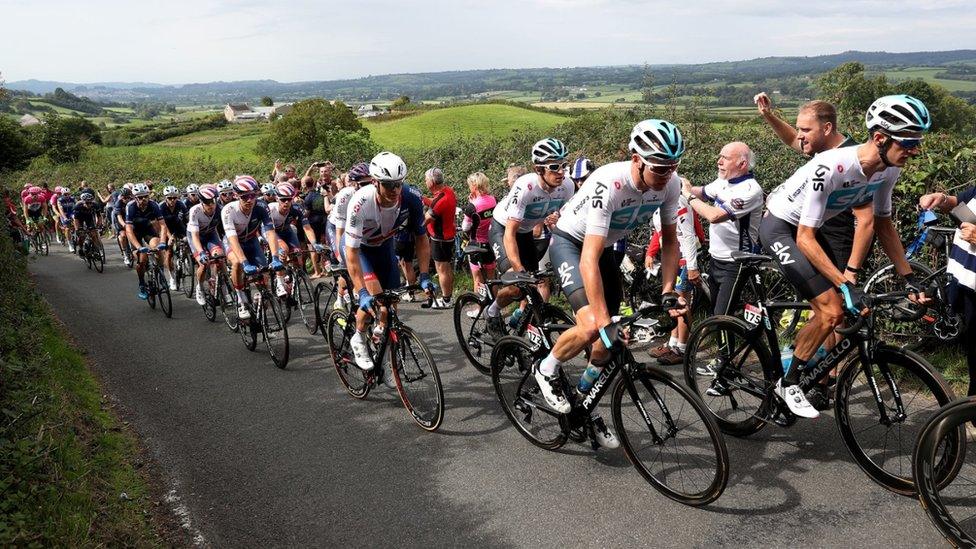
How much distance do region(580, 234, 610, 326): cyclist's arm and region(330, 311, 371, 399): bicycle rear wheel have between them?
3.07m

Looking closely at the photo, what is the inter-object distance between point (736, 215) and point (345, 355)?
161 inches

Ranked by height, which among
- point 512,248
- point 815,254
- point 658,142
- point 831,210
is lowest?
point 512,248

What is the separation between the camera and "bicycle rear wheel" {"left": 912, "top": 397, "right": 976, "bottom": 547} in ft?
10.7

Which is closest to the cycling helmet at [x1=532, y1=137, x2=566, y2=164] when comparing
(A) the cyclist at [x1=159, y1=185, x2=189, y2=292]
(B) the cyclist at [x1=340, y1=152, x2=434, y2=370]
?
(B) the cyclist at [x1=340, y1=152, x2=434, y2=370]

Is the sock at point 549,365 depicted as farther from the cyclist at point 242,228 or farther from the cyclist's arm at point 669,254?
the cyclist at point 242,228

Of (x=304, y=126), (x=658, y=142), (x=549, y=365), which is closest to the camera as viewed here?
(x=658, y=142)

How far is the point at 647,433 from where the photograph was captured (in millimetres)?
4312

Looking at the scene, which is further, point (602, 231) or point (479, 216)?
point (479, 216)

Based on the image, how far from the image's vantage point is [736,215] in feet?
17.9

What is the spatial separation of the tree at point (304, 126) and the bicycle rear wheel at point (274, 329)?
40.8 metres

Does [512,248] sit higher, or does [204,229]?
[512,248]

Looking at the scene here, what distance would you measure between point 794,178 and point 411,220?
136 inches

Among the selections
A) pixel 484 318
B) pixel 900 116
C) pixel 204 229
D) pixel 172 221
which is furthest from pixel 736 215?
pixel 172 221

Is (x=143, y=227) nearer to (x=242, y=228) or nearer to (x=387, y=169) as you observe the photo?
(x=242, y=228)
